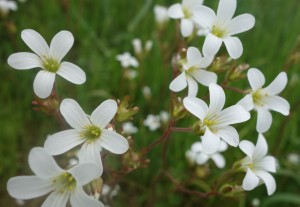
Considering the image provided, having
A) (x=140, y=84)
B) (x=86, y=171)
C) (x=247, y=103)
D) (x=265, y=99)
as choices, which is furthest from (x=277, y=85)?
(x=140, y=84)

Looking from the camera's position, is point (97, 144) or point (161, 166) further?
point (161, 166)

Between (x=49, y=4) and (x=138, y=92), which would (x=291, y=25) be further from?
(x=49, y=4)

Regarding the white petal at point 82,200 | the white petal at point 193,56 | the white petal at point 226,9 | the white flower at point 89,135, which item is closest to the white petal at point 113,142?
the white flower at point 89,135

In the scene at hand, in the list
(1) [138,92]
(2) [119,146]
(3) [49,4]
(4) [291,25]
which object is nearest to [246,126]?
(1) [138,92]

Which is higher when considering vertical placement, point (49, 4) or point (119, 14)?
point (49, 4)

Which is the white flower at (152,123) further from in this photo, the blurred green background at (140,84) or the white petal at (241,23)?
the white petal at (241,23)

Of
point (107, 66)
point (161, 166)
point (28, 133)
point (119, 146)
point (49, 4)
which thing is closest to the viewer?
point (119, 146)
